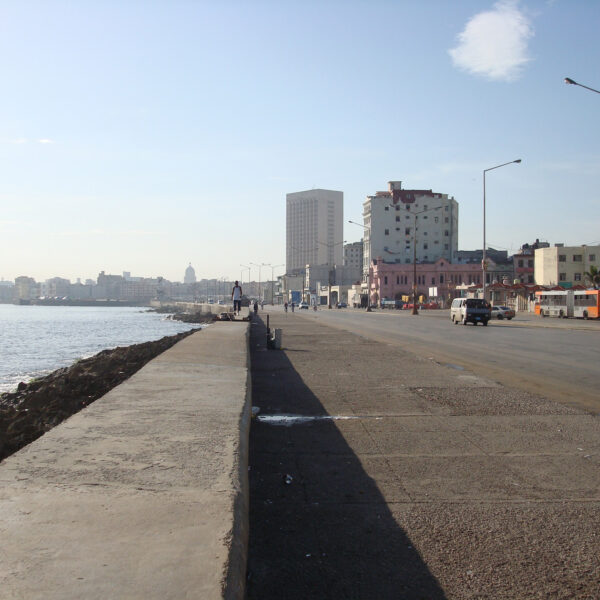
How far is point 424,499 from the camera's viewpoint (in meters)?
5.16

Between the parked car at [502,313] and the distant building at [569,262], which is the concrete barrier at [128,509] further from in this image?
the distant building at [569,262]

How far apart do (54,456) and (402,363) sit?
12288 mm

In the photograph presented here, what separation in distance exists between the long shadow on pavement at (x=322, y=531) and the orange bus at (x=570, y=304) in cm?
5090

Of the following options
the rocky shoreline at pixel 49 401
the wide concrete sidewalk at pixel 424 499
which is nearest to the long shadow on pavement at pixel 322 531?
the wide concrete sidewalk at pixel 424 499

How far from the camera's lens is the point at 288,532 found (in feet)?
14.5

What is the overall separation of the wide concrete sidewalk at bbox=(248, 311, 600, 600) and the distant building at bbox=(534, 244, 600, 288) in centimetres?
8935

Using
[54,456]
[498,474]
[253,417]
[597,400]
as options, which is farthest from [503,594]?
[597,400]

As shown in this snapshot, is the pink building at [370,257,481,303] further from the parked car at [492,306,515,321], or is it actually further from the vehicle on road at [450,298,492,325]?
the vehicle on road at [450,298,492,325]

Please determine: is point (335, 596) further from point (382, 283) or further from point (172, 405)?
point (382, 283)

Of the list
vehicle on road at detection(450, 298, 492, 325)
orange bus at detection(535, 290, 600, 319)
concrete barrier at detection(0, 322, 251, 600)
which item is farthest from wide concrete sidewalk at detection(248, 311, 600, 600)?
orange bus at detection(535, 290, 600, 319)

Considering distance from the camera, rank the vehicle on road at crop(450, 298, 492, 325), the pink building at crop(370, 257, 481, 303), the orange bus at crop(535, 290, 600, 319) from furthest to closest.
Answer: the pink building at crop(370, 257, 481, 303), the orange bus at crop(535, 290, 600, 319), the vehicle on road at crop(450, 298, 492, 325)

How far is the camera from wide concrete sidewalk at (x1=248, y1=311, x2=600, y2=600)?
370cm

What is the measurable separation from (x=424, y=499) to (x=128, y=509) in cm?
254

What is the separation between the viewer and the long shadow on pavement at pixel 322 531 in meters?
3.60
